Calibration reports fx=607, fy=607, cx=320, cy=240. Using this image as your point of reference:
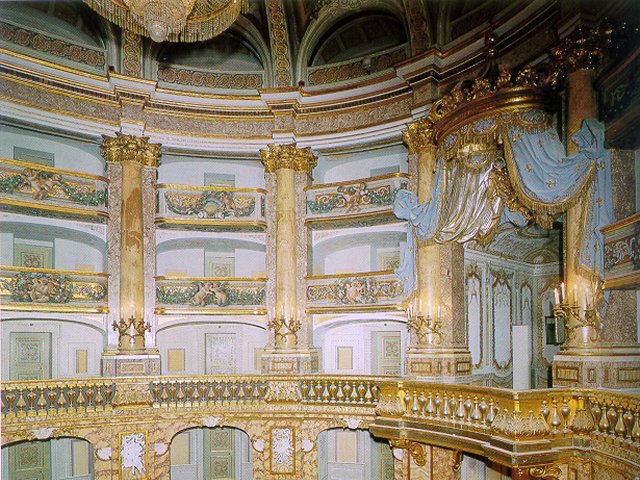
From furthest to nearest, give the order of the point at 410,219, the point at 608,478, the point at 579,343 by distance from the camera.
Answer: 1. the point at 410,219
2. the point at 579,343
3. the point at 608,478

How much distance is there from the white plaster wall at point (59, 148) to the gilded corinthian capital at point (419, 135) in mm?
7159

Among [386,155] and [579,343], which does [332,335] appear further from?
[579,343]

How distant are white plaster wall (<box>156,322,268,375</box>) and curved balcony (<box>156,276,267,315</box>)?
927 mm

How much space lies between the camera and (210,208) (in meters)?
14.4

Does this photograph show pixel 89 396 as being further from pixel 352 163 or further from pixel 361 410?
pixel 352 163

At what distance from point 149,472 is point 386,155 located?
29.2 ft

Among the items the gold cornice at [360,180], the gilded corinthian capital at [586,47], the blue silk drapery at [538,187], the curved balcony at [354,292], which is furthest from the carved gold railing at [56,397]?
the gilded corinthian capital at [586,47]

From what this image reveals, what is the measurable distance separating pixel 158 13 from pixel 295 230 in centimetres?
676

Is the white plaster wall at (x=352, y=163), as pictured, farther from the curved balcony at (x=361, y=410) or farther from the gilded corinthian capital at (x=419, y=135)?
the curved balcony at (x=361, y=410)

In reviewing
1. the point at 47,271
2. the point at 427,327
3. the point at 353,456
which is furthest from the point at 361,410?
the point at 47,271

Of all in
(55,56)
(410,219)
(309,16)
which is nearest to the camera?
(410,219)

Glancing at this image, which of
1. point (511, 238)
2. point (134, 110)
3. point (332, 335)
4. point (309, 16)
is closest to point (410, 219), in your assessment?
point (511, 238)

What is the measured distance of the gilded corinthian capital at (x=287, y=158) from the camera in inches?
562

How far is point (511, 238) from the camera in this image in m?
12.6
